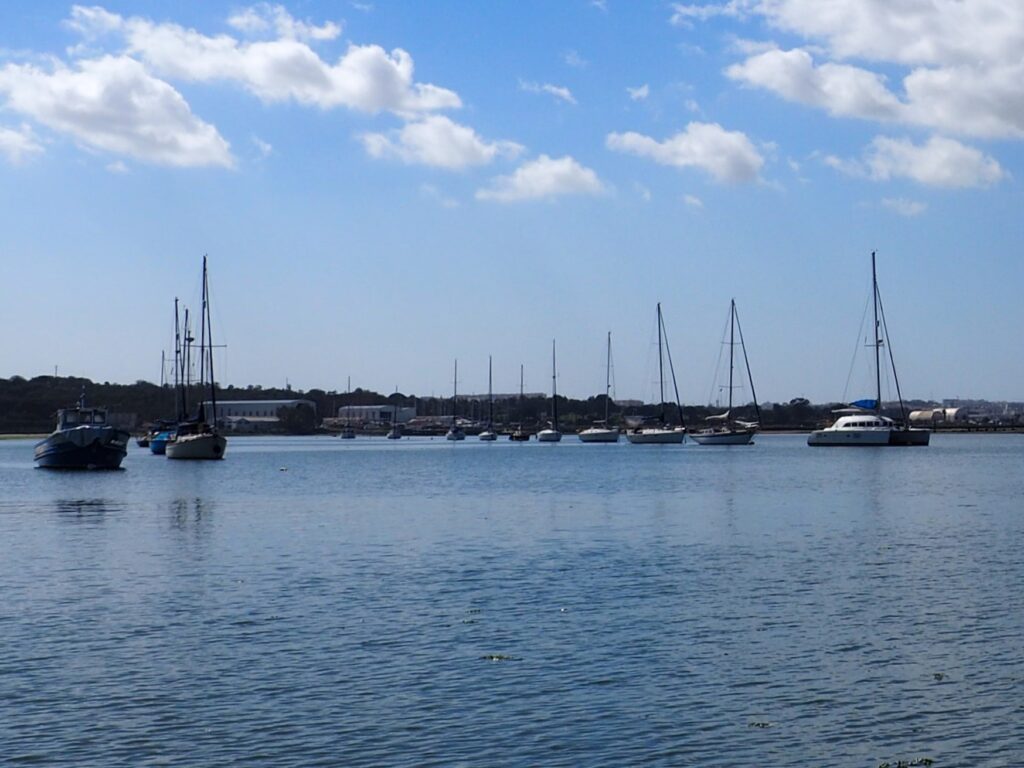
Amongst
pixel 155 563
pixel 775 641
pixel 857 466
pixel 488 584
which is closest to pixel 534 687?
pixel 775 641

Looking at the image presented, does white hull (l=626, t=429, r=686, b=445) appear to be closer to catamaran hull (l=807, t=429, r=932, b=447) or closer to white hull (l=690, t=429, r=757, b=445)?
white hull (l=690, t=429, r=757, b=445)

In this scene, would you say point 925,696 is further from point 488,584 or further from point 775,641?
point 488,584

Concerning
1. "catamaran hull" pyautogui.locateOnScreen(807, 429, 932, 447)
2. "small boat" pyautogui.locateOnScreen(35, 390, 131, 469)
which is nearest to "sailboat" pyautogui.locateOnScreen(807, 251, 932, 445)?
"catamaran hull" pyautogui.locateOnScreen(807, 429, 932, 447)

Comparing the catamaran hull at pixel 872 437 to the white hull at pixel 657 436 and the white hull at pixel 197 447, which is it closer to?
the white hull at pixel 657 436

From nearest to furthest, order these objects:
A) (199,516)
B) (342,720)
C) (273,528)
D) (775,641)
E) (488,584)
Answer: (342,720)
(775,641)
(488,584)
(273,528)
(199,516)

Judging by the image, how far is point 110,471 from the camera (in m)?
107

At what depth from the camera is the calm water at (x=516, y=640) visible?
62.3 ft

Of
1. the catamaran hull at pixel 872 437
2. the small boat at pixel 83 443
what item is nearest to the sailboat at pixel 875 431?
the catamaran hull at pixel 872 437

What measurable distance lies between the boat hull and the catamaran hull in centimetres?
7897

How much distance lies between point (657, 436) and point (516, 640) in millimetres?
152482

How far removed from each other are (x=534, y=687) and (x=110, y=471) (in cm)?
9084

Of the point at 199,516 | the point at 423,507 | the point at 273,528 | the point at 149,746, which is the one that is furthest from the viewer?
the point at 423,507

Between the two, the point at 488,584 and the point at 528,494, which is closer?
the point at 488,584

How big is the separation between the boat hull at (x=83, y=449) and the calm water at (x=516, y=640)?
4844 centimetres
